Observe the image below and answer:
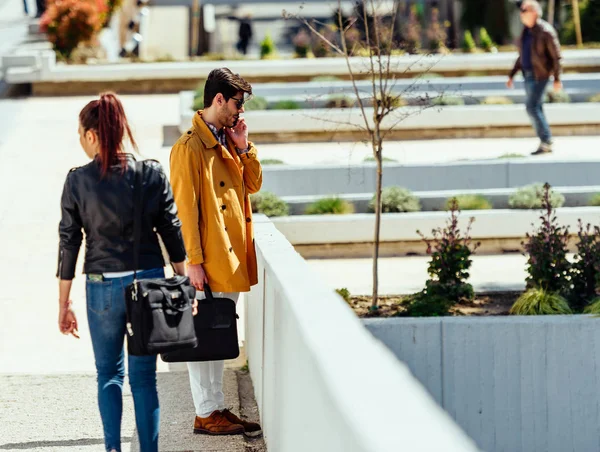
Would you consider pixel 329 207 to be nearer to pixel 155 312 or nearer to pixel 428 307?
pixel 428 307

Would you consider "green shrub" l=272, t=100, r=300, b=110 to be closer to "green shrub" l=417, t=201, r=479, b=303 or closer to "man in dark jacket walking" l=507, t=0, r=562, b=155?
"man in dark jacket walking" l=507, t=0, r=562, b=155

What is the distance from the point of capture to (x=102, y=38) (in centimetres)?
2353

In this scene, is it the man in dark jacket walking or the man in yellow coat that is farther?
the man in dark jacket walking

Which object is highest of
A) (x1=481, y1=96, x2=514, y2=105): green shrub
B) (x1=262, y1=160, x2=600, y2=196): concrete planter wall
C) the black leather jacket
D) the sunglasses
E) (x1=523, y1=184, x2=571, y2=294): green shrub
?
(x1=481, y1=96, x2=514, y2=105): green shrub

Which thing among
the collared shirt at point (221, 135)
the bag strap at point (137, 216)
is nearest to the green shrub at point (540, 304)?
the collared shirt at point (221, 135)

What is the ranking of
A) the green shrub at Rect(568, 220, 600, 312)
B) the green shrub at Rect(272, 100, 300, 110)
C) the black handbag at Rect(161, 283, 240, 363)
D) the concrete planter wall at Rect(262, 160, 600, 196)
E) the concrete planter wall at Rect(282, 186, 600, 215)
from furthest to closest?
the green shrub at Rect(272, 100, 300, 110) → the concrete planter wall at Rect(262, 160, 600, 196) → the concrete planter wall at Rect(282, 186, 600, 215) → the green shrub at Rect(568, 220, 600, 312) → the black handbag at Rect(161, 283, 240, 363)

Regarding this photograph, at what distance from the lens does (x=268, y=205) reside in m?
10.9

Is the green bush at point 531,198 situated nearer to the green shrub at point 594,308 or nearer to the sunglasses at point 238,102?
the green shrub at point 594,308

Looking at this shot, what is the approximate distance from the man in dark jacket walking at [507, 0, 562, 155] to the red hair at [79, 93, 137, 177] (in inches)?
376

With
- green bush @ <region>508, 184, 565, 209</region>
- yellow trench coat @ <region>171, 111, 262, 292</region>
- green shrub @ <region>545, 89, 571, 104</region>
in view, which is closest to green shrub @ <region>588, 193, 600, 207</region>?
green bush @ <region>508, 184, 565, 209</region>

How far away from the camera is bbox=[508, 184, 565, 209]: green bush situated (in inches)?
433

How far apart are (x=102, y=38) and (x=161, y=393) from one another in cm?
1787

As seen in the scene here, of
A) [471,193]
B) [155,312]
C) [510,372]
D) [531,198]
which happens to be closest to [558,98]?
[471,193]

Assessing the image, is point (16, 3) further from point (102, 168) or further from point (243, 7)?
point (243, 7)
